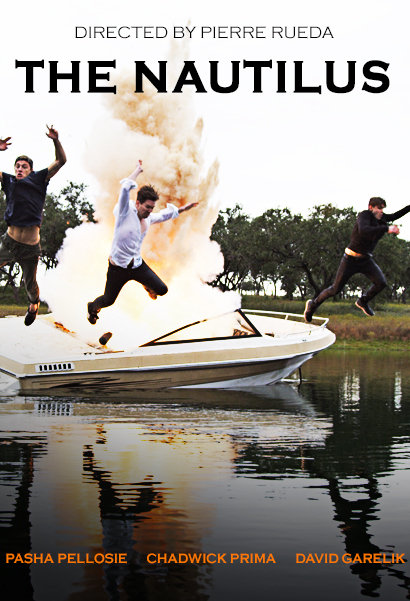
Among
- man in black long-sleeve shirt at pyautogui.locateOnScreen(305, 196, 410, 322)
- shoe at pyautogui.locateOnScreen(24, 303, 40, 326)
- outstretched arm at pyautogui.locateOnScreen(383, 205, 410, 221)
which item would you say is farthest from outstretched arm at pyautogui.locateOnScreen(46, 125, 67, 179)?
outstretched arm at pyautogui.locateOnScreen(383, 205, 410, 221)

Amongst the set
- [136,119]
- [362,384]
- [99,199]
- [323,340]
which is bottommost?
[362,384]

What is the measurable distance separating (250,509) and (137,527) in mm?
1476

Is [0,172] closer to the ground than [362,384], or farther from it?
farther from it

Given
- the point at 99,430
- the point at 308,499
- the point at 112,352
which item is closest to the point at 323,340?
the point at 112,352

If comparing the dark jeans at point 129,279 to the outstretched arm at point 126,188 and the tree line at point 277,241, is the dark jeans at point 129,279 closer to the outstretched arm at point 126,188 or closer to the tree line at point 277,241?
the outstretched arm at point 126,188

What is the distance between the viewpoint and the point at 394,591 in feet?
22.1

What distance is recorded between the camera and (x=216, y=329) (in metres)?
21.0

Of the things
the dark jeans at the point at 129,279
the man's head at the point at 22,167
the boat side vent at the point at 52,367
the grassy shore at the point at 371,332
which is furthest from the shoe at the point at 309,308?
the grassy shore at the point at 371,332

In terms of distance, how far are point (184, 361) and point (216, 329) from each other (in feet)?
4.73

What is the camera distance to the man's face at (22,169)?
18625mm

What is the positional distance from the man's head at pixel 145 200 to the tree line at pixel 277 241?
19148 millimetres

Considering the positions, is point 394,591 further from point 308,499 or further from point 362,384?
point 362,384

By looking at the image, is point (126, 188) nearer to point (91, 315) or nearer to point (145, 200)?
point (145, 200)

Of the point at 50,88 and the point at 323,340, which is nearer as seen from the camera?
the point at 50,88
